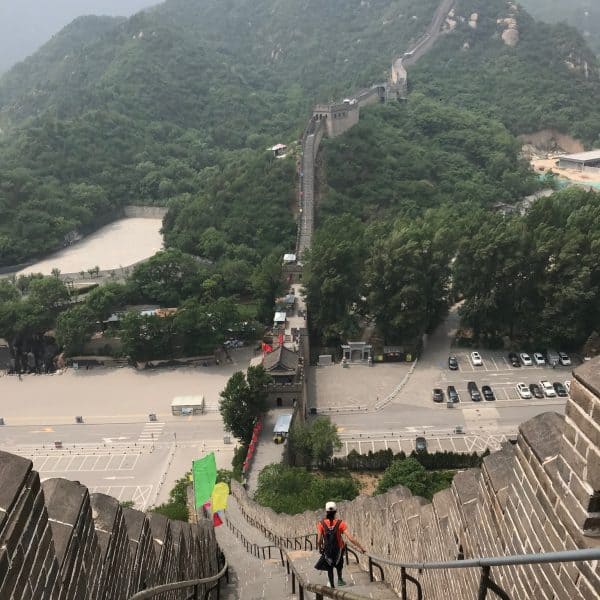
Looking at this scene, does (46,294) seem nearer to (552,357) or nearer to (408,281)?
(408,281)

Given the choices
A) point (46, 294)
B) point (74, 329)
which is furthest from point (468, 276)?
point (46, 294)

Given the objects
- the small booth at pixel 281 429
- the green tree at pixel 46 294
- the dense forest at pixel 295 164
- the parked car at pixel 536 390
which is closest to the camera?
the small booth at pixel 281 429

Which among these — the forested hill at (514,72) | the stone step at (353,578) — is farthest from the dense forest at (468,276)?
the forested hill at (514,72)

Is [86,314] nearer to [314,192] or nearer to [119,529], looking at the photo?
[314,192]

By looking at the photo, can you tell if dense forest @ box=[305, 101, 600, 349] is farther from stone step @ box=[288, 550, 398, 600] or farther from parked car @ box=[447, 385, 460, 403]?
stone step @ box=[288, 550, 398, 600]

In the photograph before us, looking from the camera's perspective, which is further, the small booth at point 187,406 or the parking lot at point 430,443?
the small booth at point 187,406

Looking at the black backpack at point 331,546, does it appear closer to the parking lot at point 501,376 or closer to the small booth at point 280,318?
the parking lot at point 501,376
